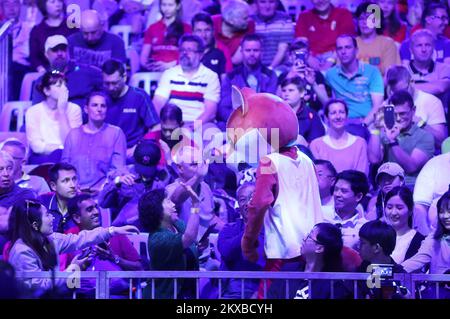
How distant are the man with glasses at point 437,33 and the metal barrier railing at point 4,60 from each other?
2957 millimetres

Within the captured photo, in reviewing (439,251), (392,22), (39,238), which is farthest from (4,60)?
(439,251)

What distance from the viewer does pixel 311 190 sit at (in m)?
6.70

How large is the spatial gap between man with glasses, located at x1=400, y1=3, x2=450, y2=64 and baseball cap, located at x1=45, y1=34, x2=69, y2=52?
2.51 metres

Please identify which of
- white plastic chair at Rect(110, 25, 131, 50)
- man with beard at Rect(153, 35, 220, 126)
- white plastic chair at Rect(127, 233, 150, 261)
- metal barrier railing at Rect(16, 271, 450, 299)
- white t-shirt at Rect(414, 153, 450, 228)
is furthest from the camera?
white plastic chair at Rect(110, 25, 131, 50)

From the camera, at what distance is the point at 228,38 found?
352 inches

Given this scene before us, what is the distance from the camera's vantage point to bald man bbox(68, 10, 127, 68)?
863cm

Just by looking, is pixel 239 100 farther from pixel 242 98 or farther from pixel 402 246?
pixel 402 246

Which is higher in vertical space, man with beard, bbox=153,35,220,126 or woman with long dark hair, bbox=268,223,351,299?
man with beard, bbox=153,35,220,126

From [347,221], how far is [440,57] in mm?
2003

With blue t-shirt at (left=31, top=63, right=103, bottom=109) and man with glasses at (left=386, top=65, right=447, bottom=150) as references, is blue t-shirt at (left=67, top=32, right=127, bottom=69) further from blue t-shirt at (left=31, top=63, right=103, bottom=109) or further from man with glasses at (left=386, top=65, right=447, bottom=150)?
man with glasses at (left=386, top=65, right=447, bottom=150)

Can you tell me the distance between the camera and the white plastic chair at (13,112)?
28.1ft

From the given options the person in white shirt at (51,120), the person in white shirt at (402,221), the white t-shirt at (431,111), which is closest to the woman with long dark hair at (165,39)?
the person in white shirt at (51,120)

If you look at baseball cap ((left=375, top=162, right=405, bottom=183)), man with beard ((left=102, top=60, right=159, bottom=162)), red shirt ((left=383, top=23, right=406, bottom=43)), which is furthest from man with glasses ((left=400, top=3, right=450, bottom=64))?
man with beard ((left=102, top=60, right=159, bottom=162))
